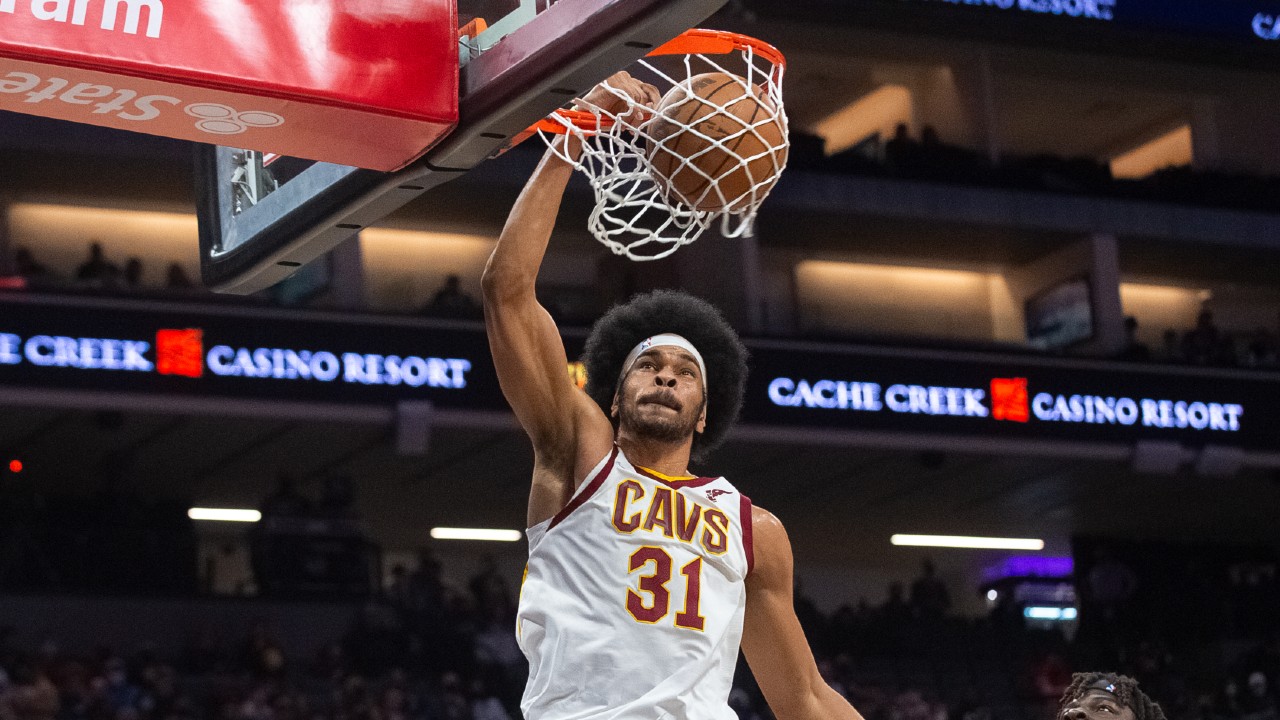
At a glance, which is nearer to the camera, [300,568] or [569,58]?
[569,58]

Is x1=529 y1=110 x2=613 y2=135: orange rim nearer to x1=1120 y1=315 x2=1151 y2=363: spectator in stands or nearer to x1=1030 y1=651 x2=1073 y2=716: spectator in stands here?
x1=1030 y1=651 x2=1073 y2=716: spectator in stands

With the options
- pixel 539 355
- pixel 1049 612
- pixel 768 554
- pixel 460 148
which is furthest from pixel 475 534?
pixel 460 148

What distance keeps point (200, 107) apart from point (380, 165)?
0.40 metres

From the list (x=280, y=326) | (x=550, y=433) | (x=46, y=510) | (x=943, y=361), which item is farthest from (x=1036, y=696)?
(x=550, y=433)

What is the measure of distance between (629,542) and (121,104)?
1.40 meters

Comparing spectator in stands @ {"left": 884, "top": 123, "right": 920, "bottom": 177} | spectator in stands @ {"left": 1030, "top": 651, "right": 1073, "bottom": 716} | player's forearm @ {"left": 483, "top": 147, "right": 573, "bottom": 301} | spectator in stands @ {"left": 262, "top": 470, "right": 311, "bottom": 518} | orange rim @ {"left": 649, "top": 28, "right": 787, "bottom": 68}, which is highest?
spectator in stands @ {"left": 884, "top": 123, "right": 920, "bottom": 177}

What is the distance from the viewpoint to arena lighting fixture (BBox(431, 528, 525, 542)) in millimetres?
20750

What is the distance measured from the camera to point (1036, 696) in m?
16.2

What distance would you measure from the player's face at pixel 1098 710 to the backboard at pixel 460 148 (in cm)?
186

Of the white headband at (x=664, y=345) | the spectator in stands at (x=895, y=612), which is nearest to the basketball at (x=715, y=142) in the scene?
the white headband at (x=664, y=345)

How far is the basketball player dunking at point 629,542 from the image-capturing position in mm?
3713

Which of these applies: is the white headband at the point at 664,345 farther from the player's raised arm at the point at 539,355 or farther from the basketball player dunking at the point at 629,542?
the player's raised arm at the point at 539,355

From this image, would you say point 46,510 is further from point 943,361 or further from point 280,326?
point 943,361

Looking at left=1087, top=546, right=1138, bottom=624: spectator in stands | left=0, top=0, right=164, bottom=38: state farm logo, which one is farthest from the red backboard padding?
left=1087, top=546, right=1138, bottom=624: spectator in stands
